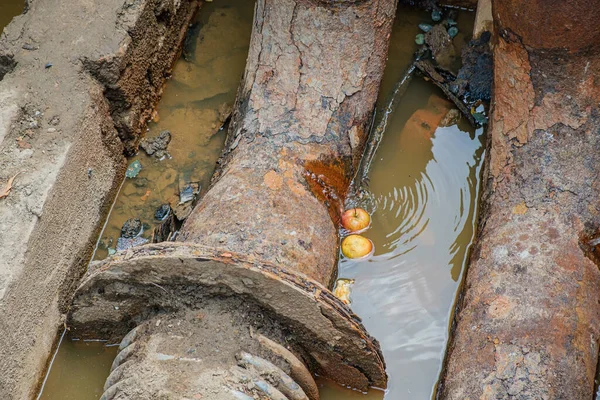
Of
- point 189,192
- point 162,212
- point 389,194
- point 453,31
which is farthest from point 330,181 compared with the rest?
point 453,31

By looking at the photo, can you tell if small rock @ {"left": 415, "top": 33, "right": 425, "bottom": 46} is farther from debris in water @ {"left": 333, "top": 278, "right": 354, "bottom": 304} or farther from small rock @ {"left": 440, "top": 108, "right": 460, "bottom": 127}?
debris in water @ {"left": 333, "top": 278, "right": 354, "bottom": 304}

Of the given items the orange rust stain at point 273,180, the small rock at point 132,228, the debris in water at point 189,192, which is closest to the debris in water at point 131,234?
the small rock at point 132,228

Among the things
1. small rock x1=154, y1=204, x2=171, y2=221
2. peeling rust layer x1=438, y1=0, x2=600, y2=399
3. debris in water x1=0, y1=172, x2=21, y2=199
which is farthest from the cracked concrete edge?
peeling rust layer x1=438, y1=0, x2=600, y2=399

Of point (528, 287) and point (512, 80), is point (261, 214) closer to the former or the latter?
point (528, 287)

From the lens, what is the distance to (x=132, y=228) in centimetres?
362

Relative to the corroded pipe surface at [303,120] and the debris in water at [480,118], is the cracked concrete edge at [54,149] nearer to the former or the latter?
the corroded pipe surface at [303,120]

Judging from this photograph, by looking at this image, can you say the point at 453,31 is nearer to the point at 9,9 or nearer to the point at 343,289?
the point at 343,289

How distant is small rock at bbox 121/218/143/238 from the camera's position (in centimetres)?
362

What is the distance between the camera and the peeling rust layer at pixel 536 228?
9.02 ft

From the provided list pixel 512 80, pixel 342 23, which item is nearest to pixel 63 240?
pixel 342 23

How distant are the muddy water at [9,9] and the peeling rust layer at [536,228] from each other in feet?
9.39

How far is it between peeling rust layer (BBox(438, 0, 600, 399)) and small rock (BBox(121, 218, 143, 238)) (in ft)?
5.13

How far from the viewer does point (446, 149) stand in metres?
3.86

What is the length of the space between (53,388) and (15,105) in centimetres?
125
